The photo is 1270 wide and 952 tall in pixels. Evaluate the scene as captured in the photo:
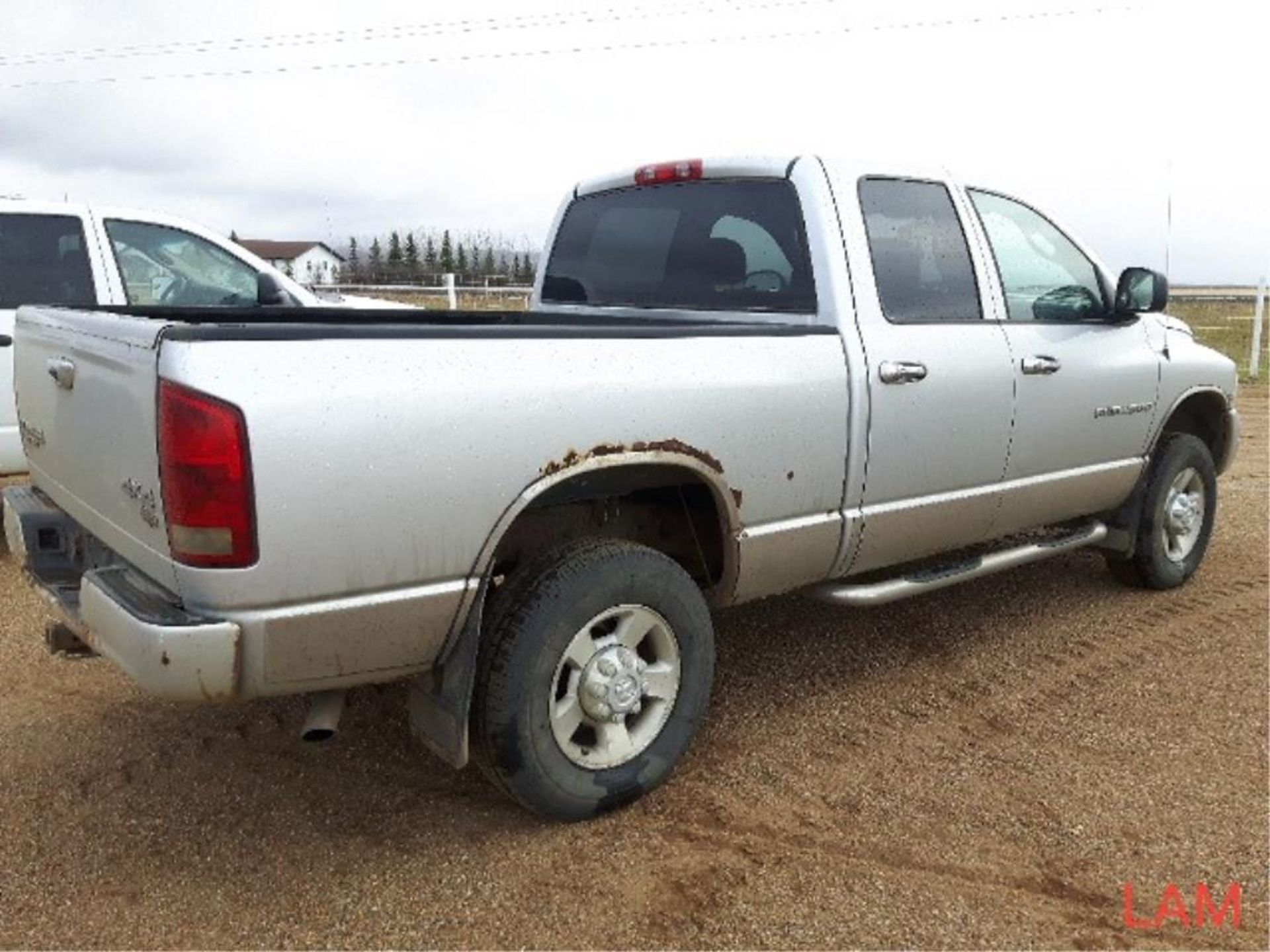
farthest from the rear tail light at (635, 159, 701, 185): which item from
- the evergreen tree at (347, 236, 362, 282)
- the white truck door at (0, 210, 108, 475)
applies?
the evergreen tree at (347, 236, 362, 282)

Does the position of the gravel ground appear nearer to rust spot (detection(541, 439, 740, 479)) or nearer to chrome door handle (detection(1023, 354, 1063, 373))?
rust spot (detection(541, 439, 740, 479))

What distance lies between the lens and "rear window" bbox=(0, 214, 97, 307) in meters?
5.84

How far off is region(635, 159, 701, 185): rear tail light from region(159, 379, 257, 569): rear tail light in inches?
90.8

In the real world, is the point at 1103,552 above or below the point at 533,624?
below

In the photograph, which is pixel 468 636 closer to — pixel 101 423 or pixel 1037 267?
pixel 101 423

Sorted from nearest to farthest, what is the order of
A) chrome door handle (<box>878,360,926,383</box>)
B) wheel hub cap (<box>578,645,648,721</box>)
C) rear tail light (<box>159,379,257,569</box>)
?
rear tail light (<box>159,379,257,569</box>) → wheel hub cap (<box>578,645,648,721</box>) → chrome door handle (<box>878,360,926,383</box>)

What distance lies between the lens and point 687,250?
4160 millimetres

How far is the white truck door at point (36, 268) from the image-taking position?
5684mm

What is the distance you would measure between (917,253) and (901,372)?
60 cm

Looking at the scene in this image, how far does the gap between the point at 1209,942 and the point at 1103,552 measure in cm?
290

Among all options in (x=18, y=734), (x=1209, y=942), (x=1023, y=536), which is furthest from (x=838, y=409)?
(x=18, y=734)

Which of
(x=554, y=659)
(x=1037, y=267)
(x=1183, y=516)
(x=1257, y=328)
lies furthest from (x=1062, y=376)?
(x=1257, y=328)

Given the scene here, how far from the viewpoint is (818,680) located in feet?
13.9

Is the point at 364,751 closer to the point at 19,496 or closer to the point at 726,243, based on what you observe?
the point at 19,496
